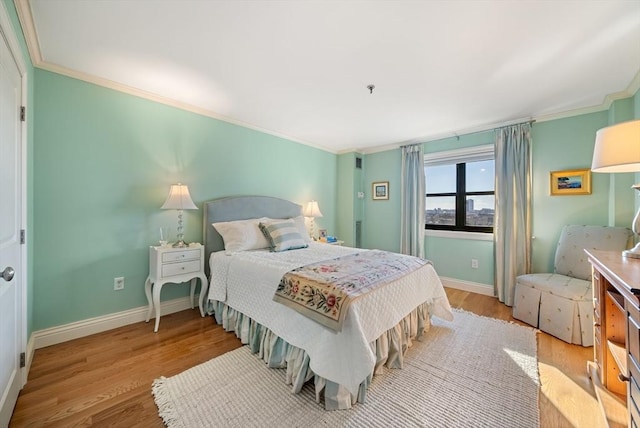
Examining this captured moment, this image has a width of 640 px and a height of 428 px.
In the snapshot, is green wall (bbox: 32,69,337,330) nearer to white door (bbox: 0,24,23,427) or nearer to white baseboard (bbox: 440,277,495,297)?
white door (bbox: 0,24,23,427)

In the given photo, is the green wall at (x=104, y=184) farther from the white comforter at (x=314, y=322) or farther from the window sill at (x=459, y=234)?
the window sill at (x=459, y=234)

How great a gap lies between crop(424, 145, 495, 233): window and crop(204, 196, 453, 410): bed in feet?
6.22

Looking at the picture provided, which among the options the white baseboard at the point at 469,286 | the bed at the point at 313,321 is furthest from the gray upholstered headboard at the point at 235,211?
the white baseboard at the point at 469,286

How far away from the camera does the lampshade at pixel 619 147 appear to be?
4.59 ft

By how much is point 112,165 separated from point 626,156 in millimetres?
3863

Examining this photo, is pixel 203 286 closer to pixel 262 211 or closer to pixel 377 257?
pixel 262 211

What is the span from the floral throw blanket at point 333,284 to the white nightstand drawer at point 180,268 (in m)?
1.23

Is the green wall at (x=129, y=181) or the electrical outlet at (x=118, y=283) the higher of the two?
the green wall at (x=129, y=181)

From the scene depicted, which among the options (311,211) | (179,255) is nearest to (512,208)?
(311,211)

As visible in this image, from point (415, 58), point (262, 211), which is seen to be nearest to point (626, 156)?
point (415, 58)

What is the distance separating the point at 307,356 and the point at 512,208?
3.15 metres

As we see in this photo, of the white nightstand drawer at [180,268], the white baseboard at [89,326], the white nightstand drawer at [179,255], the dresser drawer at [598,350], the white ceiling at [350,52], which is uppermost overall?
the white ceiling at [350,52]

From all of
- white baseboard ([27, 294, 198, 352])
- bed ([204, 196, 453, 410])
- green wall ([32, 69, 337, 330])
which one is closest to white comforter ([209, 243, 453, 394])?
bed ([204, 196, 453, 410])

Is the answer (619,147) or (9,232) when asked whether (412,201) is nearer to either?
(619,147)
